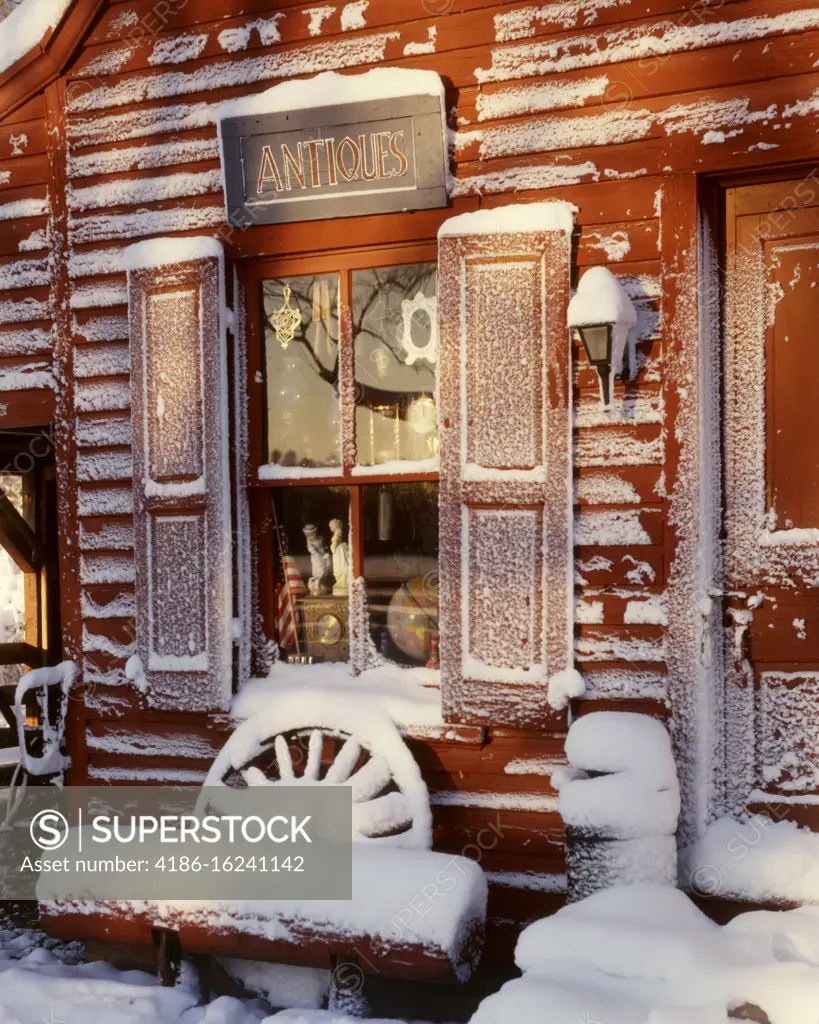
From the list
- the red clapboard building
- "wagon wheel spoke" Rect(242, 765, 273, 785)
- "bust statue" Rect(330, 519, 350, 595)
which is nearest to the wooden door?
the red clapboard building

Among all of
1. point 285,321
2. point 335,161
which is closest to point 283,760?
point 285,321

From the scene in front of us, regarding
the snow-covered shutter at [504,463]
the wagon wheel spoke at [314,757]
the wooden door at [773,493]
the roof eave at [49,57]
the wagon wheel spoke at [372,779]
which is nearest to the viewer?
the wooden door at [773,493]

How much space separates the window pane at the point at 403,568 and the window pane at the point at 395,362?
18 centimetres

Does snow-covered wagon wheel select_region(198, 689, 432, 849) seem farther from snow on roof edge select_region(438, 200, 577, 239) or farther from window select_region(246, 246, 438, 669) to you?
snow on roof edge select_region(438, 200, 577, 239)

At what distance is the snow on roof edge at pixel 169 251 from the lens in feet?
13.8

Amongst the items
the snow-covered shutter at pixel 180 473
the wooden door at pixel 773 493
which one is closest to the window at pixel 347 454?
the snow-covered shutter at pixel 180 473

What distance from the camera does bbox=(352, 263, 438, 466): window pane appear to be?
4.09 metres

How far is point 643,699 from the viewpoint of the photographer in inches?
145

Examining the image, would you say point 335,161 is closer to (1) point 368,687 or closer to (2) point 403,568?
(2) point 403,568

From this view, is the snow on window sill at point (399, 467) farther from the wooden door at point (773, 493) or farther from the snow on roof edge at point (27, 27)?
the snow on roof edge at point (27, 27)

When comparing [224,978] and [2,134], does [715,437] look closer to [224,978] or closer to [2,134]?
[224,978]

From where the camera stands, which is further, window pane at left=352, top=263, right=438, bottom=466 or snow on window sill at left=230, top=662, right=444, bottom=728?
window pane at left=352, top=263, right=438, bottom=466

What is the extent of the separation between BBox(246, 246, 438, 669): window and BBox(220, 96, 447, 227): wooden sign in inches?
8.7

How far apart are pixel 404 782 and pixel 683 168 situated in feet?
8.34
